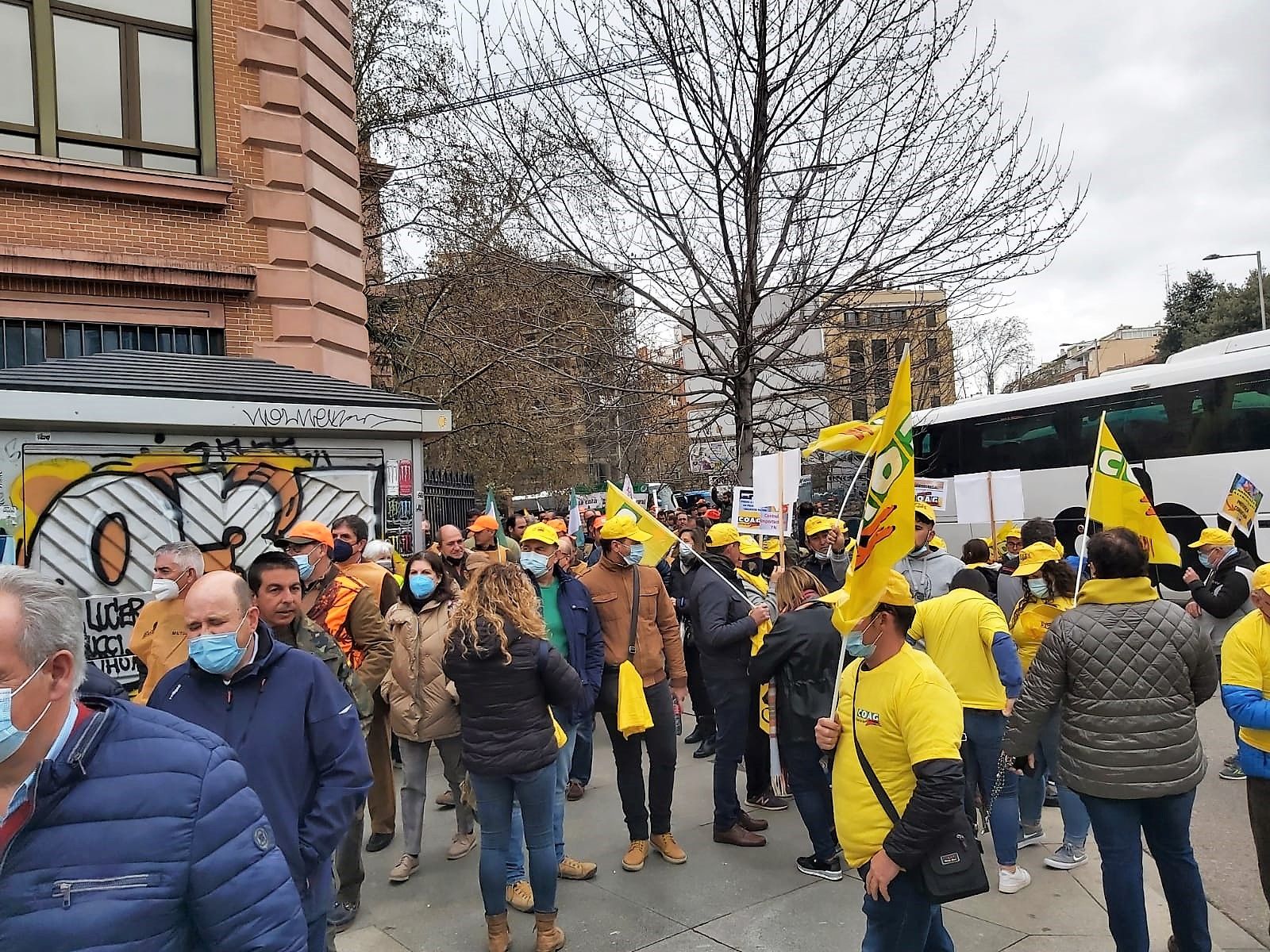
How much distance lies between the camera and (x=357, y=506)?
9508 mm

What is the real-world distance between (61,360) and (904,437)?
8613 millimetres

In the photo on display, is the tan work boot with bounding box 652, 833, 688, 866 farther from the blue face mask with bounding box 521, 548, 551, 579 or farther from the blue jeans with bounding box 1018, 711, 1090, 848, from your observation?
the blue jeans with bounding box 1018, 711, 1090, 848

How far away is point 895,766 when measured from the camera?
3.05m

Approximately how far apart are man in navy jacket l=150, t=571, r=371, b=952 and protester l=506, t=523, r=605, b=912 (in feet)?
6.35

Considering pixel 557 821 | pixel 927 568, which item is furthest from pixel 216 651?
pixel 927 568

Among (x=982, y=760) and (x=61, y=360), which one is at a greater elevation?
(x=61, y=360)

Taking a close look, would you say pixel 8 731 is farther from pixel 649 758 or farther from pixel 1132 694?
pixel 649 758

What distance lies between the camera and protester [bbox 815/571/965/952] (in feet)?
9.53

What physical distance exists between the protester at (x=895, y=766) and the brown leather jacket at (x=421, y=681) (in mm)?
2739

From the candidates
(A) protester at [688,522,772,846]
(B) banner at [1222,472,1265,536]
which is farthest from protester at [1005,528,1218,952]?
(B) banner at [1222,472,1265,536]

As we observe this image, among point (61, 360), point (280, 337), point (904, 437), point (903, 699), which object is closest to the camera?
point (903, 699)

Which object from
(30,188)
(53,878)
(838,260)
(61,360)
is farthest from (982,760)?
(30,188)

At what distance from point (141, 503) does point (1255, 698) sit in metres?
8.24

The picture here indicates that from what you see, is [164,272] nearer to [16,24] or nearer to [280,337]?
[280,337]
